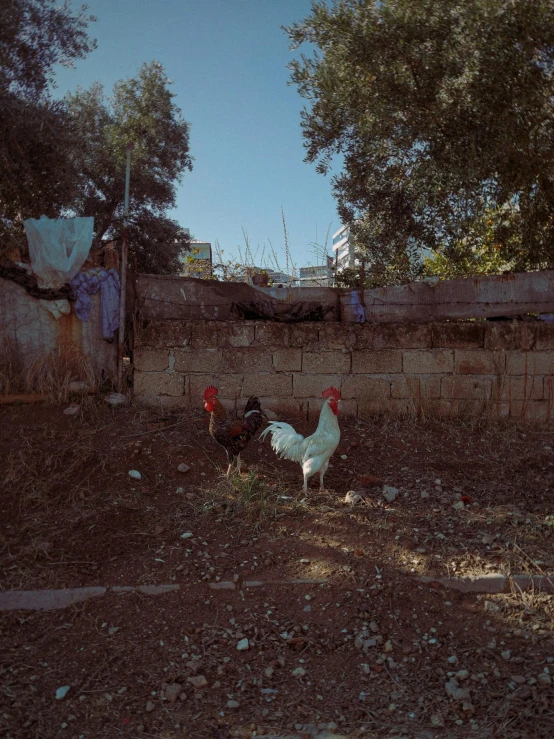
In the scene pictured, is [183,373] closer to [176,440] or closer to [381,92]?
[176,440]

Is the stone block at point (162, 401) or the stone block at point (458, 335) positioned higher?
the stone block at point (458, 335)

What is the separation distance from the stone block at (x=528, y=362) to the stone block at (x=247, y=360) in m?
2.83

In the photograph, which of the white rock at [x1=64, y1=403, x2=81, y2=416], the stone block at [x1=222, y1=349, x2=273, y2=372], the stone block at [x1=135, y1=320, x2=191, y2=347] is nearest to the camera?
the white rock at [x1=64, y1=403, x2=81, y2=416]

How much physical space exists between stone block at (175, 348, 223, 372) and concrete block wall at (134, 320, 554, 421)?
11 millimetres

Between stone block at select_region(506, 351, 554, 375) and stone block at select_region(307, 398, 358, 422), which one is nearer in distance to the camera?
stone block at select_region(307, 398, 358, 422)

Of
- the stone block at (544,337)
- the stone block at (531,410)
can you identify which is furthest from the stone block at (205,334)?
the stone block at (544,337)

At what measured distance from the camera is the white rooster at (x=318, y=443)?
4.97 m

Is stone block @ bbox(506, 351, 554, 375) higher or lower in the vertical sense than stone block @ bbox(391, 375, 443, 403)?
higher

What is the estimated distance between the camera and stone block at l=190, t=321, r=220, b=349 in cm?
651

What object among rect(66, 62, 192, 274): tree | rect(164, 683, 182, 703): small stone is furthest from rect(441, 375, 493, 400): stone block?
rect(66, 62, 192, 274): tree

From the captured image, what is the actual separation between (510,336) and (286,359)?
8.75ft

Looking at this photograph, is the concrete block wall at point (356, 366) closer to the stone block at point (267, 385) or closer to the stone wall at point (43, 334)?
the stone block at point (267, 385)

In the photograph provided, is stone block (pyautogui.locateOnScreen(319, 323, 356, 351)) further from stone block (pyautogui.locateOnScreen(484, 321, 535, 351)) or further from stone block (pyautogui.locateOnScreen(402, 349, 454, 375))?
stone block (pyautogui.locateOnScreen(484, 321, 535, 351))

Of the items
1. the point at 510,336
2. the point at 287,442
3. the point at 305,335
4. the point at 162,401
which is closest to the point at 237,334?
the point at 305,335
